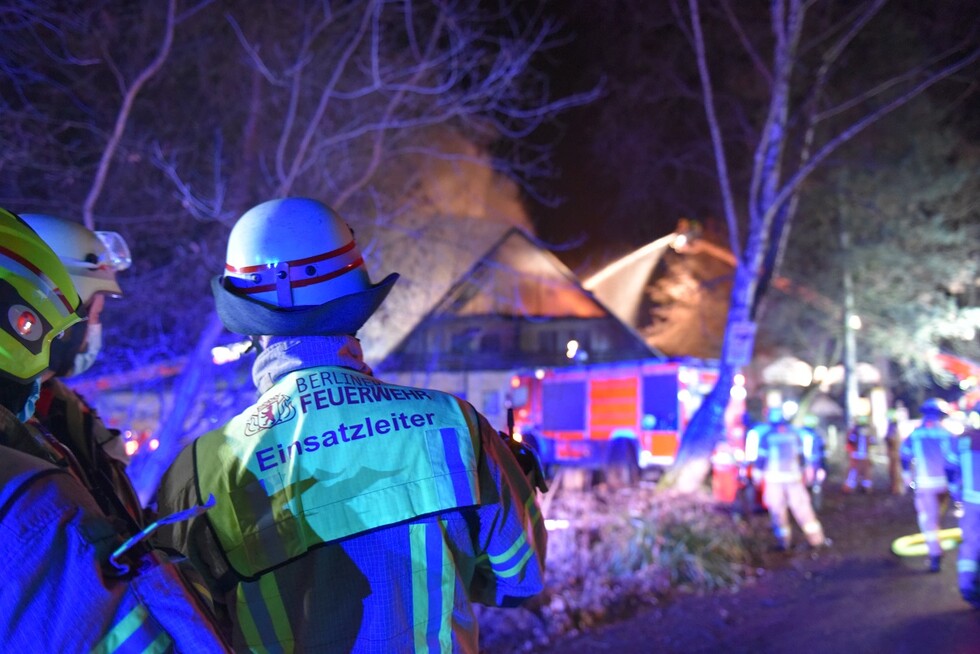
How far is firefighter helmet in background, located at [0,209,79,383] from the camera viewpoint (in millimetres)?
1213

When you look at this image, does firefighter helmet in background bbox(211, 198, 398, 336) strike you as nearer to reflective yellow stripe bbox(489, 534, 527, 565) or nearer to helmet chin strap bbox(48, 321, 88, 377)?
reflective yellow stripe bbox(489, 534, 527, 565)

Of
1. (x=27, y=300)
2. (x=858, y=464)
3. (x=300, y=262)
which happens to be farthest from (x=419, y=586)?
(x=858, y=464)

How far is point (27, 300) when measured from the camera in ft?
4.10

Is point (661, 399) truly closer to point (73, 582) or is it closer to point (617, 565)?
point (617, 565)

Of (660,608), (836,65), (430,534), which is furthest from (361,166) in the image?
(836,65)

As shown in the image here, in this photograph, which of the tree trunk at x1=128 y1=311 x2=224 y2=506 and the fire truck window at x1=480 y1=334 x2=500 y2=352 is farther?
the fire truck window at x1=480 y1=334 x2=500 y2=352

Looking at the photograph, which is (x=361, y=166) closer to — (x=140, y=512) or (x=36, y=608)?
(x=140, y=512)

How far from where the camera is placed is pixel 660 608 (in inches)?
247

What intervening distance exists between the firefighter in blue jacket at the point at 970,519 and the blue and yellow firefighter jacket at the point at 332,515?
6.47 m

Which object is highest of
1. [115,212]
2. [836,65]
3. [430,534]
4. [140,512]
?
[836,65]

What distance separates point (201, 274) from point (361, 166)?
8.21ft

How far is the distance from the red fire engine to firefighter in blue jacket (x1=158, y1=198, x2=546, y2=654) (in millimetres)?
11874

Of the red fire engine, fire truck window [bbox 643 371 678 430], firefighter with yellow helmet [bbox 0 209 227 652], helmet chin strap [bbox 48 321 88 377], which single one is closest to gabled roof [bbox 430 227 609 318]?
the red fire engine

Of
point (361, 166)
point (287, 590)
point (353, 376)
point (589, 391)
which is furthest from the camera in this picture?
point (589, 391)
